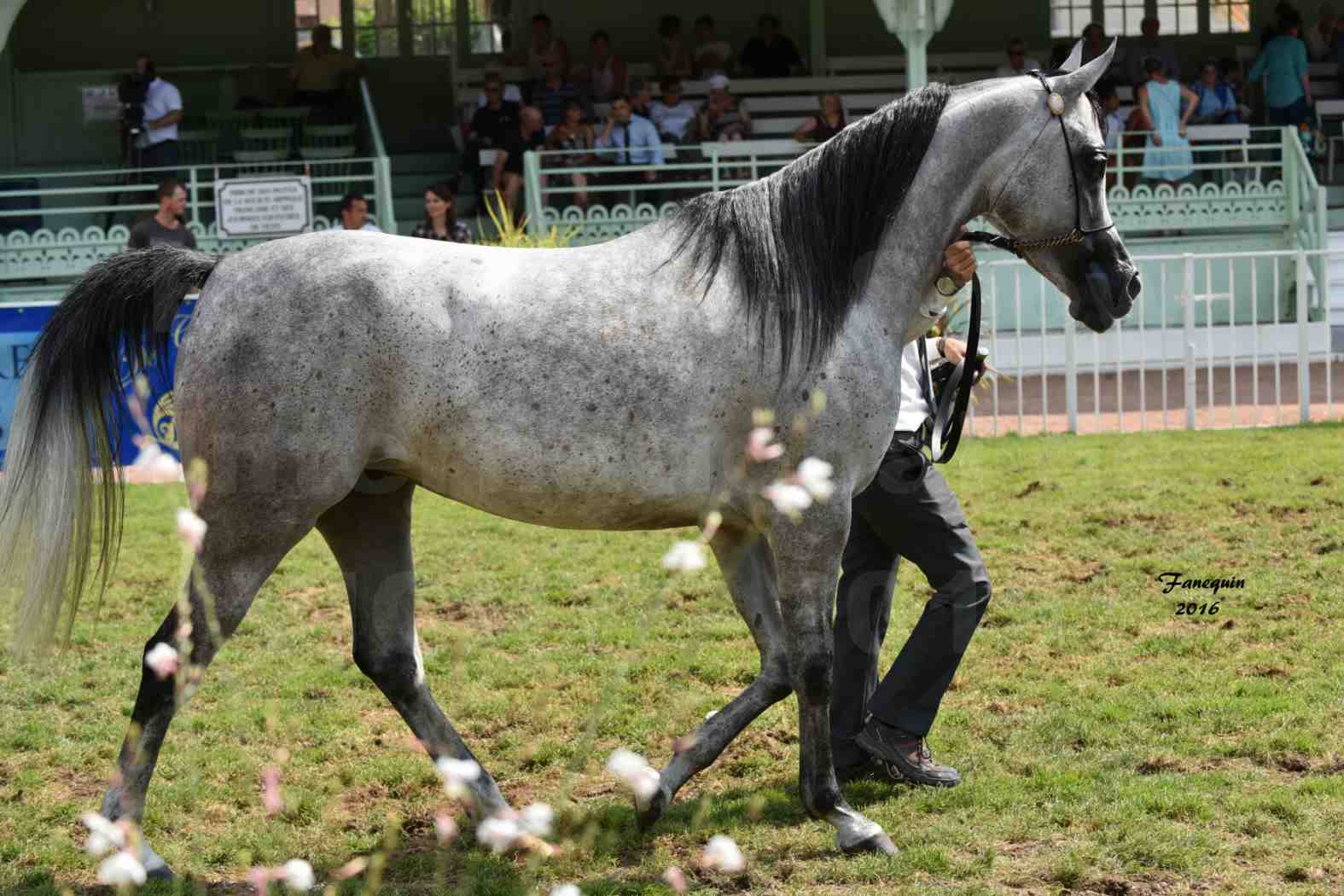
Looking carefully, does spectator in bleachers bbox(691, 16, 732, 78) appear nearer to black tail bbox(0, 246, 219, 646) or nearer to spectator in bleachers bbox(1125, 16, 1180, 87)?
spectator in bleachers bbox(1125, 16, 1180, 87)

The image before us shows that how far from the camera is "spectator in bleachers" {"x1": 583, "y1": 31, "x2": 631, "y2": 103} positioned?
60.7 feet

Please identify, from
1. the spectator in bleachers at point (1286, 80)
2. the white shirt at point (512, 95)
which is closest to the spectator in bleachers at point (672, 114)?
the white shirt at point (512, 95)

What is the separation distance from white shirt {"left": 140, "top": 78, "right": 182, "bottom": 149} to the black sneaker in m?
14.0

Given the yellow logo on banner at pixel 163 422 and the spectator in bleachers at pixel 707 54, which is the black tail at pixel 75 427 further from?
the spectator in bleachers at pixel 707 54

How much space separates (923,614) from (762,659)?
28.8 inches

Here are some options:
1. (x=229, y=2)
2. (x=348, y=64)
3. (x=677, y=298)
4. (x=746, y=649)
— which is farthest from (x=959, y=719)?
(x=229, y=2)

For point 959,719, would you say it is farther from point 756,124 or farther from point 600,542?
point 756,124

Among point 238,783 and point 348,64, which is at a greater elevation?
point 348,64

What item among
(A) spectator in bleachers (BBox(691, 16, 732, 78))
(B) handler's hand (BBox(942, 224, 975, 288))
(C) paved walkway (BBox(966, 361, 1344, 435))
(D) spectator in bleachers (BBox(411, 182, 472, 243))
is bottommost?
(C) paved walkway (BBox(966, 361, 1344, 435))

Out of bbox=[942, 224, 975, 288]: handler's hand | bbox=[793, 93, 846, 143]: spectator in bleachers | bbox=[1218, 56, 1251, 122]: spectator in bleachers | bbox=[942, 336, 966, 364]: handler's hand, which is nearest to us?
bbox=[942, 224, 975, 288]: handler's hand

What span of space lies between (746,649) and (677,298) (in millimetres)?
2527

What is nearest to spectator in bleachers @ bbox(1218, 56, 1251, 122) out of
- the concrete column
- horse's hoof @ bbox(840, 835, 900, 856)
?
the concrete column

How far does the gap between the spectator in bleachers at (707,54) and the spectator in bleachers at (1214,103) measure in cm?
573

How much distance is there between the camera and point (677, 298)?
14.1 feet
